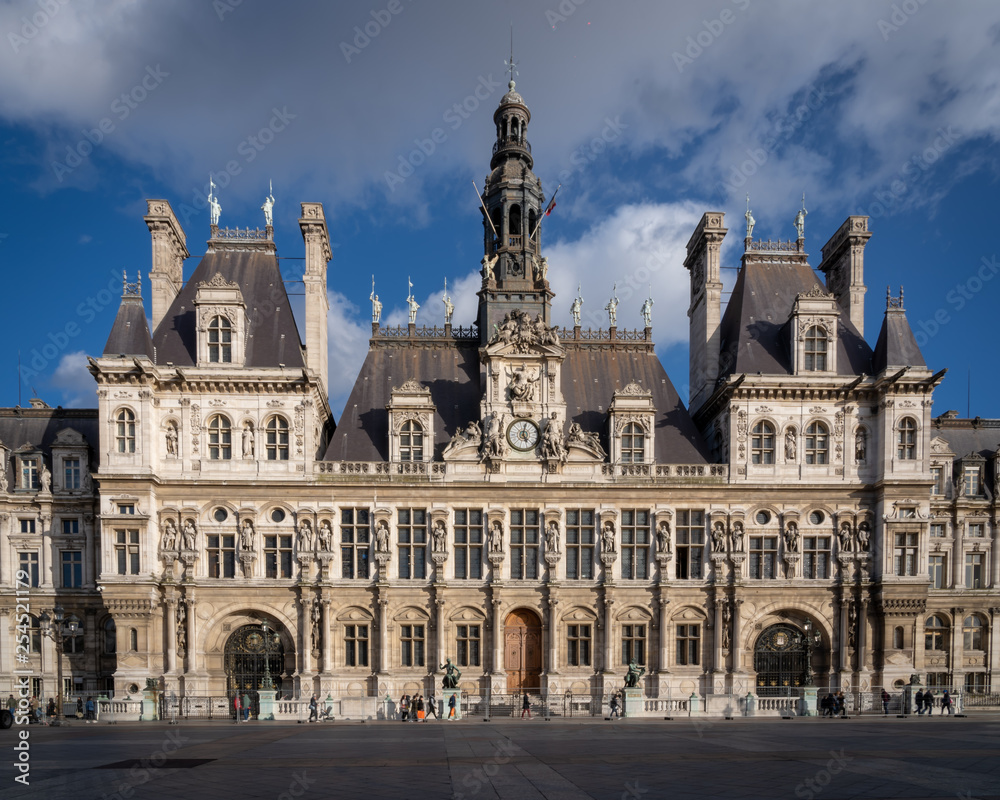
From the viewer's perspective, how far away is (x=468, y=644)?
4091 centimetres

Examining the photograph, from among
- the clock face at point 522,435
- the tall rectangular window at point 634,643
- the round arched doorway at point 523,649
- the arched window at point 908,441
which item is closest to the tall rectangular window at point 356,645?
the round arched doorway at point 523,649

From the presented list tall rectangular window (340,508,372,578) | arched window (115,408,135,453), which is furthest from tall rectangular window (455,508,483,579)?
arched window (115,408,135,453)

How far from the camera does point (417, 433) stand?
42.6 metres

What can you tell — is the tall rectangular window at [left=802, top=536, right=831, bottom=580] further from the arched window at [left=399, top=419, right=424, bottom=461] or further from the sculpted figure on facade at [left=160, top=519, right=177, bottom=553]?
the sculpted figure on facade at [left=160, top=519, right=177, bottom=553]

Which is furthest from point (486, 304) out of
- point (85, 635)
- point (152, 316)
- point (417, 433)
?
point (85, 635)

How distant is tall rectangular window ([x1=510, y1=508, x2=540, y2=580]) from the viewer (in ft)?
137

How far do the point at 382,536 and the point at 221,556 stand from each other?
29.1 ft

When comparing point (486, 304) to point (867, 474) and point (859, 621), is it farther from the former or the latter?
point (859, 621)

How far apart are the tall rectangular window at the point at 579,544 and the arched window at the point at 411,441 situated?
29.9 feet

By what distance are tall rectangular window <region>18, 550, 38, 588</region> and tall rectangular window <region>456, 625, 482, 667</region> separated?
25591 millimetres

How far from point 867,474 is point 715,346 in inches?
456

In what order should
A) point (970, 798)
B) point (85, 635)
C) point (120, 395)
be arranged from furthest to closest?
point (85, 635), point (120, 395), point (970, 798)

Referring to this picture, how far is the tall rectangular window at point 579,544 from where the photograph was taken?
137 feet

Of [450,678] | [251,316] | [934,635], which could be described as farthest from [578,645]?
[251,316]
